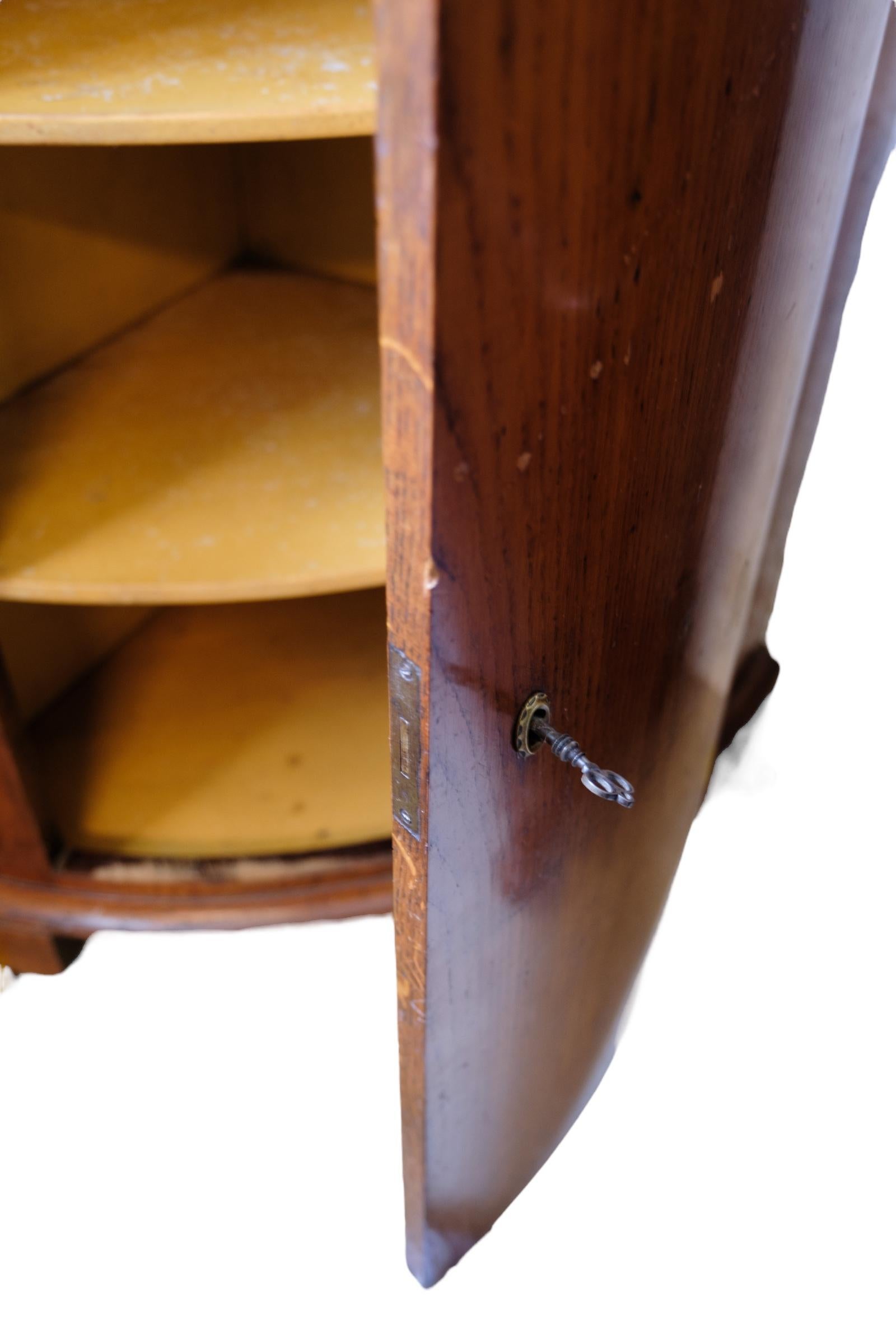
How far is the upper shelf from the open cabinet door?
0.22 meters

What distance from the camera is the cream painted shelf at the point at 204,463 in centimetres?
75

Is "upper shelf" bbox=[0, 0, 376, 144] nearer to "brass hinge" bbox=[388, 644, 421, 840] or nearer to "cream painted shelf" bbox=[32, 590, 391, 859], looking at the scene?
"brass hinge" bbox=[388, 644, 421, 840]

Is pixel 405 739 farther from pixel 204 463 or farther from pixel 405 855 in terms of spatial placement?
pixel 204 463

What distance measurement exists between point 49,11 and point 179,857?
2.14 ft

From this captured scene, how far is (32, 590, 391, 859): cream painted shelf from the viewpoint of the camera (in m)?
0.97

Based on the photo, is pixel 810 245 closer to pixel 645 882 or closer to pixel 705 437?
pixel 705 437

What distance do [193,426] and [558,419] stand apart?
1.99 feet

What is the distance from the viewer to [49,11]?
2.19 ft

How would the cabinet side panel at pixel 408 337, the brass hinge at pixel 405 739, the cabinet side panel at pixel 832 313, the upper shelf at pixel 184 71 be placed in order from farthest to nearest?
the cabinet side panel at pixel 832 313 < the upper shelf at pixel 184 71 < the brass hinge at pixel 405 739 < the cabinet side panel at pixel 408 337

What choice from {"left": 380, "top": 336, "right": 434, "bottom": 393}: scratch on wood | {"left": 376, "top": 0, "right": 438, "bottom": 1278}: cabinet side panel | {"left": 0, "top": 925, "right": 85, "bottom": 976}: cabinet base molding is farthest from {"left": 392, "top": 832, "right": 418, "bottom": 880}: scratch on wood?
{"left": 0, "top": 925, "right": 85, "bottom": 976}: cabinet base molding

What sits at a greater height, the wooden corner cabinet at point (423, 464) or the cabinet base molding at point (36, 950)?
the wooden corner cabinet at point (423, 464)

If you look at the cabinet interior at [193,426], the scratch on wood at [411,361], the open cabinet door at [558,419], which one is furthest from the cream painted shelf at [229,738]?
the scratch on wood at [411,361]

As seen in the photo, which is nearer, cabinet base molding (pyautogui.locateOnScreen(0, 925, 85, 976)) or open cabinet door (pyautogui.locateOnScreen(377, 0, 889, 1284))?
open cabinet door (pyautogui.locateOnScreen(377, 0, 889, 1284))

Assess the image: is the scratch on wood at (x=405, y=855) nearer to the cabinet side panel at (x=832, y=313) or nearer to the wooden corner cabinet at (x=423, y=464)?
the wooden corner cabinet at (x=423, y=464)
